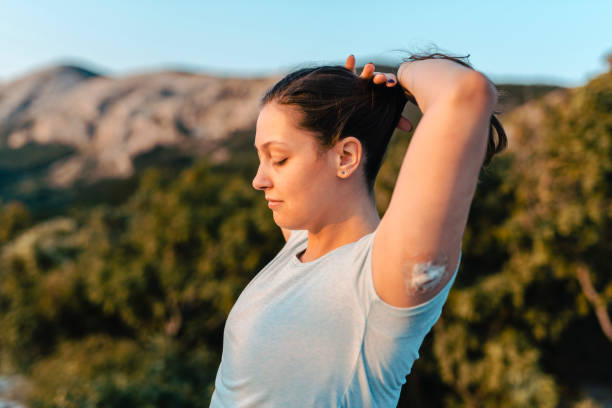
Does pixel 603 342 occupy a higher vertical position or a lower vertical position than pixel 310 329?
lower

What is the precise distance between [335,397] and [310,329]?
113mm

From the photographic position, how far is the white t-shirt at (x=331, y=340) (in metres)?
0.70

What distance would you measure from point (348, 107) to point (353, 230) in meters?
0.23

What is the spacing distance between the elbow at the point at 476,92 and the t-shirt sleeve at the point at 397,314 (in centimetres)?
24

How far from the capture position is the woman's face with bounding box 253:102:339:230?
0.83 meters

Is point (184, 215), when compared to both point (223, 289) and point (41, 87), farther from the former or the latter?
point (41, 87)

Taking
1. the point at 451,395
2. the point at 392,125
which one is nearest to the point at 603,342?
the point at 451,395

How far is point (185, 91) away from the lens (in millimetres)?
67562

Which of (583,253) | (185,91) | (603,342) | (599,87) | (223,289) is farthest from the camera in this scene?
(185,91)

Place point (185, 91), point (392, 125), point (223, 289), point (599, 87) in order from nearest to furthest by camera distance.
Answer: point (392, 125) → point (599, 87) → point (223, 289) → point (185, 91)

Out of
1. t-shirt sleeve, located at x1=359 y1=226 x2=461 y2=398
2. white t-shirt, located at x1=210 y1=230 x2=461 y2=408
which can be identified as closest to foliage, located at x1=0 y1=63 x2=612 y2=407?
white t-shirt, located at x1=210 y1=230 x2=461 y2=408

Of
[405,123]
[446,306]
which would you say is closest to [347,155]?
[405,123]

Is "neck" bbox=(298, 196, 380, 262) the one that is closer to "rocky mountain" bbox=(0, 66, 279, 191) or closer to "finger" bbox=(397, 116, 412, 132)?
"finger" bbox=(397, 116, 412, 132)

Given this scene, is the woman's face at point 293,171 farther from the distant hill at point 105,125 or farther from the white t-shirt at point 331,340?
the distant hill at point 105,125
